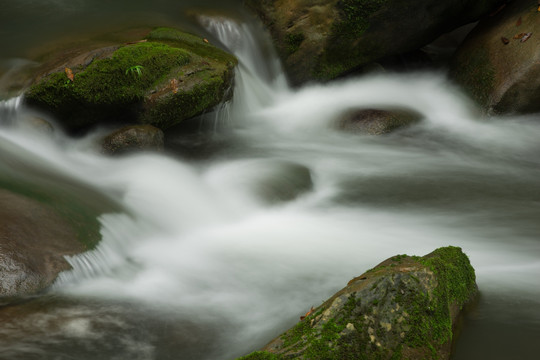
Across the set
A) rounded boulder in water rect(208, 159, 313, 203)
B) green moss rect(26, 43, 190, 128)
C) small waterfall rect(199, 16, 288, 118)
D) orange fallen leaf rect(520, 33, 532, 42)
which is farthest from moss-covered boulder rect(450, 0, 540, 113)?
green moss rect(26, 43, 190, 128)

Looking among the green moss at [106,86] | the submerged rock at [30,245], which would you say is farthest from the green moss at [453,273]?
the green moss at [106,86]

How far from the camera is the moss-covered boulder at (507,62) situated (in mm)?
8508

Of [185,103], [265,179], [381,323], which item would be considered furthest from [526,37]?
[381,323]

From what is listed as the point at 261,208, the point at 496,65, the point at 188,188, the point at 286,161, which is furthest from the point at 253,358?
the point at 496,65

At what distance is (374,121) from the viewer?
8.42m

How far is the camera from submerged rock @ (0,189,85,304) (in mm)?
3735

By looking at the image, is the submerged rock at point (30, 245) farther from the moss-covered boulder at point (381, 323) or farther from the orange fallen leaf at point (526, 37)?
the orange fallen leaf at point (526, 37)

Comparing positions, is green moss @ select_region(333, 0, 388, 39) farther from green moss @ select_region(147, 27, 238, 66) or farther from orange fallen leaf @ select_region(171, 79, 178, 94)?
orange fallen leaf @ select_region(171, 79, 178, 94)

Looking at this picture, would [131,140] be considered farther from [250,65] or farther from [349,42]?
[349,42]

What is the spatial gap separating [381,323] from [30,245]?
2.53 m

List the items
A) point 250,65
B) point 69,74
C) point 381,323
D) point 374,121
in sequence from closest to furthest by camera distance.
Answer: point 381,323 → point 69,74 → point 374,121 → point 250,65

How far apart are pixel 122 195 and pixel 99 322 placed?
233cm

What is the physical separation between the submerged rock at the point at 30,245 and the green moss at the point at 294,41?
5924 millimetres

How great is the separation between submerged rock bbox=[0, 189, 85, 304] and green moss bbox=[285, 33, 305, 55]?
233 inches
